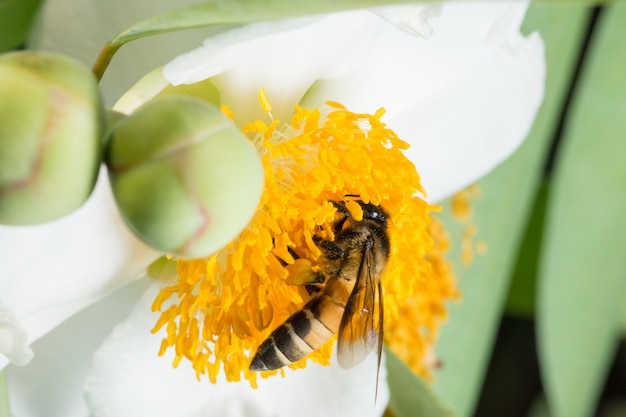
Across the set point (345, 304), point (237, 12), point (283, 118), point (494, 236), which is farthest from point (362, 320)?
point (494, 236)

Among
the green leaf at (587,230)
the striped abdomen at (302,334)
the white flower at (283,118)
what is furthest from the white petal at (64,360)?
the green leaf at (587,230)

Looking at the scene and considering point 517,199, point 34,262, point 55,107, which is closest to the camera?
point 55,107

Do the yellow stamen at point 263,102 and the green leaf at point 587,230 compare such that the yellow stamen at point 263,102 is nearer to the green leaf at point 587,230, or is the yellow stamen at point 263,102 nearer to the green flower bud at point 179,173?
the green flower bud at point 179,173

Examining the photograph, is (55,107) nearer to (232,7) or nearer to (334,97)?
(232,7)

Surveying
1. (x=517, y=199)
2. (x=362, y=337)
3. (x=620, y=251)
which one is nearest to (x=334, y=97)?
(x=362, y=337)

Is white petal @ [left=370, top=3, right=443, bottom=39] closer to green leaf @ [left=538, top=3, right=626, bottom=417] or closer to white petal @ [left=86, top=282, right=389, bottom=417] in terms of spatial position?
white petal @ [left=86, top=282, right=389, bottom=417]
